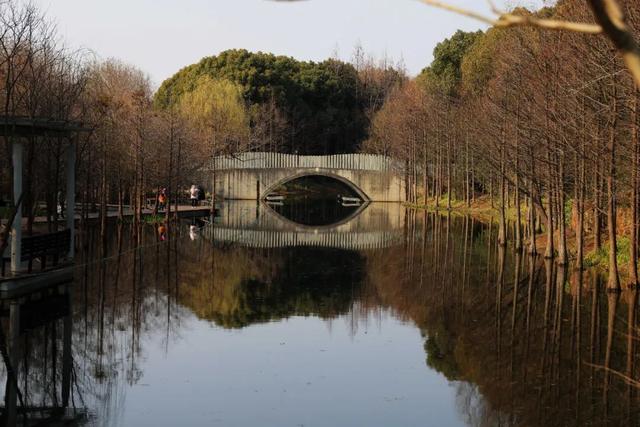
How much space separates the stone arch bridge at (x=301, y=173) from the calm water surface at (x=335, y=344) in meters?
45.5

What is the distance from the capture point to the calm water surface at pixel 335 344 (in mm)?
10594

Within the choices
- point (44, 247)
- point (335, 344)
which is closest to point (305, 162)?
point (44, 247)

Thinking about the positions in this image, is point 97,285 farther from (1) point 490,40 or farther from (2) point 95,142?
(1) point 490,40

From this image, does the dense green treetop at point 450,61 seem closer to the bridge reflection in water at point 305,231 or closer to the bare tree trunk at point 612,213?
the bridge reflection in water at point 305,231

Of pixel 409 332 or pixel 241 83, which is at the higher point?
pixel 241 83

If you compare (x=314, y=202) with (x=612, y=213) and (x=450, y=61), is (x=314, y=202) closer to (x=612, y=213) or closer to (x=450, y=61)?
(x=450, y=61)

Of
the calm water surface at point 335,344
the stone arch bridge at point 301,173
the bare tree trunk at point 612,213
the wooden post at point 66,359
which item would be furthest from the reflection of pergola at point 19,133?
the stone arch bridge at point 301,173

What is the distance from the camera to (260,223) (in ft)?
146

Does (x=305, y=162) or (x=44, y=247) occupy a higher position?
(x=305, y=162)

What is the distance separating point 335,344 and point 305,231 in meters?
25.6

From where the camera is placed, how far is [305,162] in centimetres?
7419

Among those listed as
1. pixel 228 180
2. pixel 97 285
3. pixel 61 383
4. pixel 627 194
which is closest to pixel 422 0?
pixel 61 383

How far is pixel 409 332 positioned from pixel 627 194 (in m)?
8.72

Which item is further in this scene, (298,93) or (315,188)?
(315,188)
